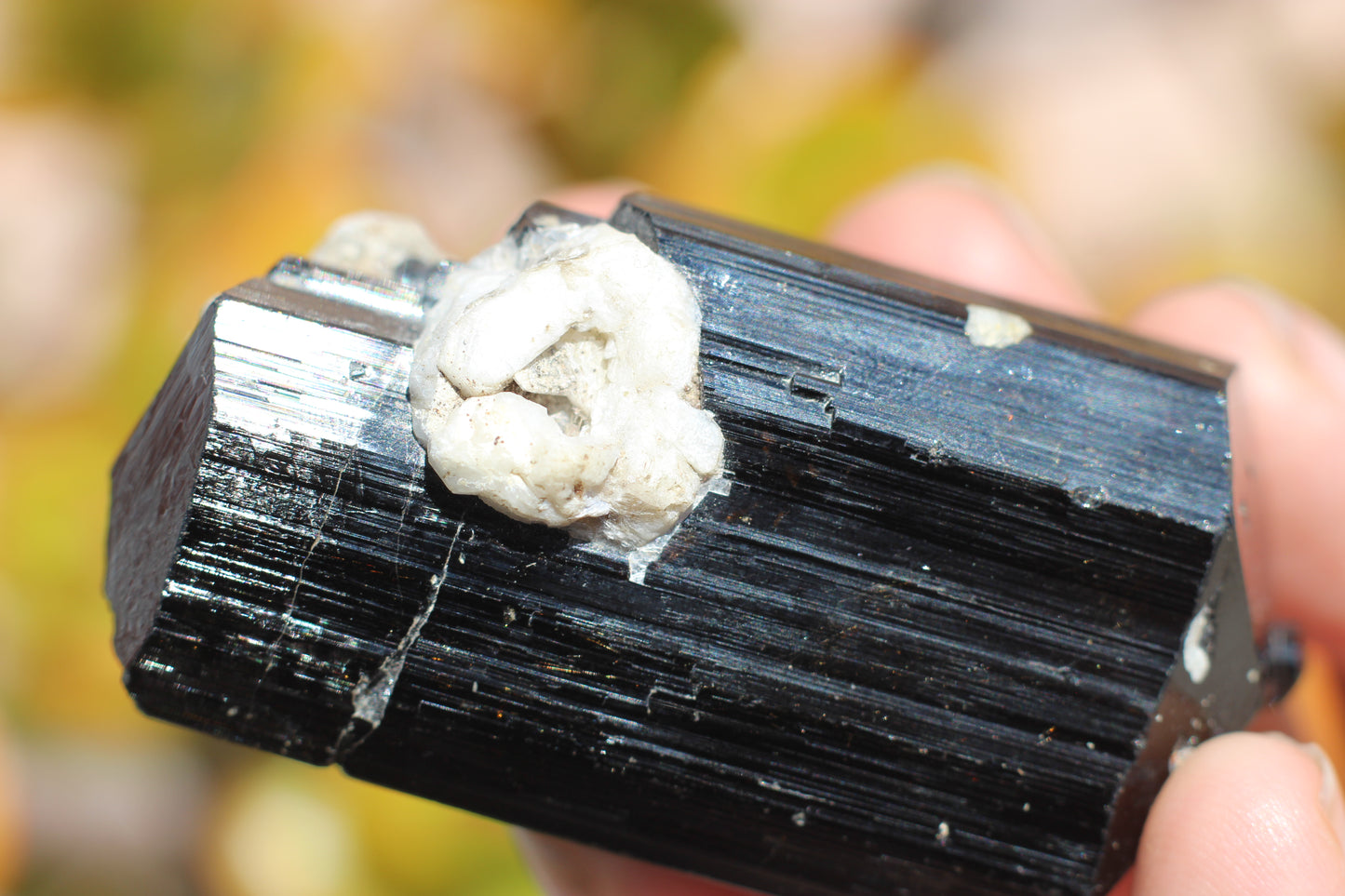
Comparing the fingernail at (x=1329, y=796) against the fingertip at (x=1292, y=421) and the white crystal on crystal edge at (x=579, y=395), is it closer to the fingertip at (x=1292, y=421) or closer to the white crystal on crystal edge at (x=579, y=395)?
the fingertip at (x=1292, y=421)

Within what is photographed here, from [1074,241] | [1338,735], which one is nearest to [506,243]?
[1338,735]

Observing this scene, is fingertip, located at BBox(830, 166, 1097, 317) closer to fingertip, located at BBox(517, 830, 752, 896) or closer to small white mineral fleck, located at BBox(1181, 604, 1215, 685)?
small white mineral fleck, located at BBox(1181, 604, 1215, 685)

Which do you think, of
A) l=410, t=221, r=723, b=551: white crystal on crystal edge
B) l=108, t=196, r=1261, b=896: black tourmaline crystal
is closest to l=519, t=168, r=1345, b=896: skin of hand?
l=108, t=196, r=1261, b=896: black tourmaline crystal

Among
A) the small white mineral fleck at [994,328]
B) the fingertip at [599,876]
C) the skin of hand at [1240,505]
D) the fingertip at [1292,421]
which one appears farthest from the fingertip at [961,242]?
the fingertip at [599,876]

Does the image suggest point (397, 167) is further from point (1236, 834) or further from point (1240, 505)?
point (1236, 834)

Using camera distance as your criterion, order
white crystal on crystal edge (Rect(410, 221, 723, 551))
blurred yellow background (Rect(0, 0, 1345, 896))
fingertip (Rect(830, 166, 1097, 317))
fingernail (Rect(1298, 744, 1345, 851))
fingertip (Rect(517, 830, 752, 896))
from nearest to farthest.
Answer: white crystal on crystal edge (Rect(410, 221, 723, 551)) < fingernail (Rect(1298, 744, 1345, 851)) < fingertip (Rect(517, 830, 752, 896)) < fingertip (Rect(830, 166, 1097, 317)) < blurred yellow background (Rect(0, 0, 1345, 896))

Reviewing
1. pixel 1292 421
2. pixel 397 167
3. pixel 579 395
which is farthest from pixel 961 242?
pixel 397 167
